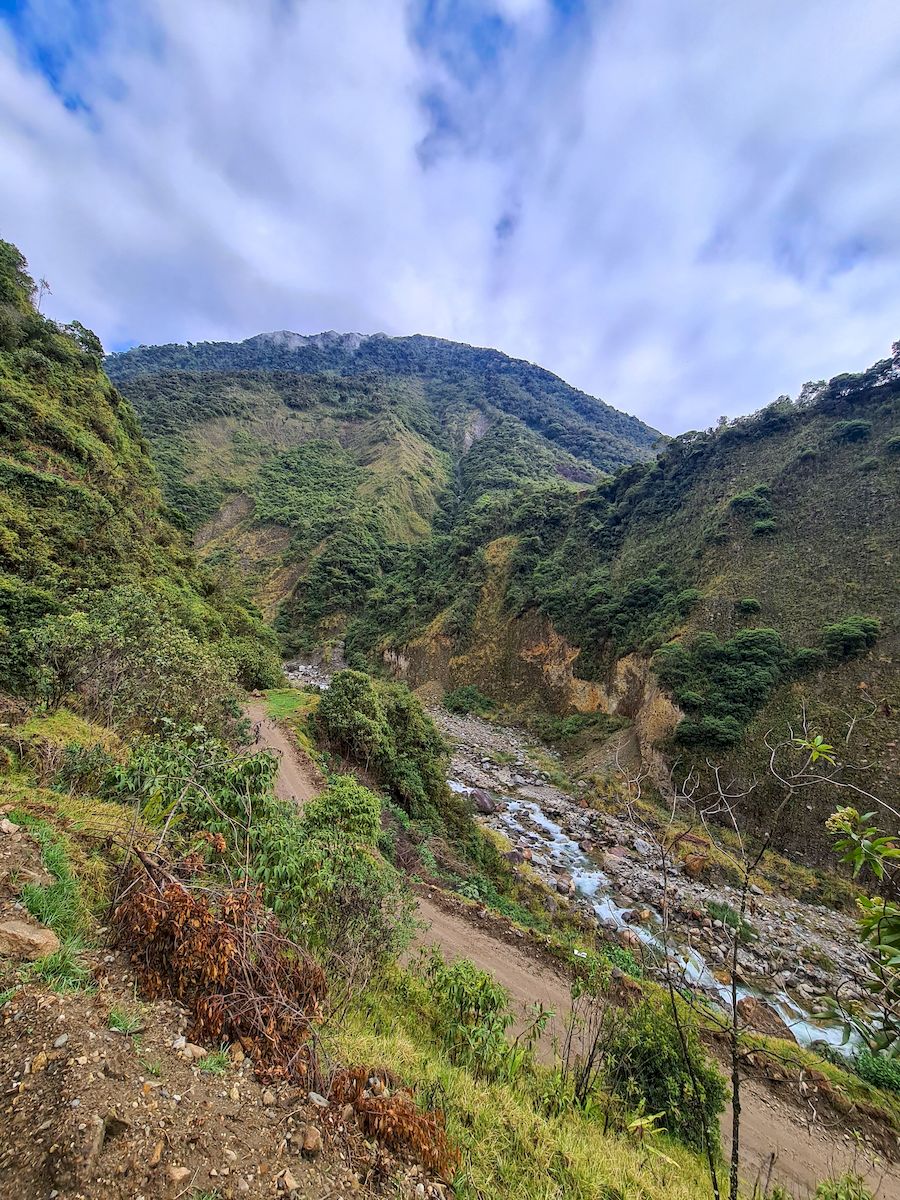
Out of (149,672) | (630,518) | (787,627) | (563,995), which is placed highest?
(630,518)

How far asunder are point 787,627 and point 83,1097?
27.3 m

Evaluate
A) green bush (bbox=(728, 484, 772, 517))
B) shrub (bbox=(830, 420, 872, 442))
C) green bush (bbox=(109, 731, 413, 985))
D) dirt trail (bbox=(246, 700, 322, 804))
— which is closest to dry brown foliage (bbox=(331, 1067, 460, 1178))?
green bush (bbox=(109, 731, 413, 985))

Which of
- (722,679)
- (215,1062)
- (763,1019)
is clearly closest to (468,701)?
(722,679)

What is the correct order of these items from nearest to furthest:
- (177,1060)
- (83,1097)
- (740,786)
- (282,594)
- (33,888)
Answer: (83,1097) < (177,1060) < (33,888) < (740,786) < (282,594)

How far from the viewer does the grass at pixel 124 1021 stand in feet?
10.2

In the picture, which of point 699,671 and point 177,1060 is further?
point 699,671

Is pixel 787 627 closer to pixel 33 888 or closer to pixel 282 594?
pixel 33 888

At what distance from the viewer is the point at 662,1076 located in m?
6.04

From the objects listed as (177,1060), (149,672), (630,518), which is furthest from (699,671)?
(177,1060)

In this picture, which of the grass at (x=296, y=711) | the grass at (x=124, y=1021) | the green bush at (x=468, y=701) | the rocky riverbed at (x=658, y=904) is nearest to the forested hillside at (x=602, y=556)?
the green bush at (x=468, y=701)

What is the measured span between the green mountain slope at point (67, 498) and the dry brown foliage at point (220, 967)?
8.06 metres

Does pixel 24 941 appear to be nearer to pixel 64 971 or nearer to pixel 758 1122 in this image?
pixel 64 971

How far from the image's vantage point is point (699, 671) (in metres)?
23.6

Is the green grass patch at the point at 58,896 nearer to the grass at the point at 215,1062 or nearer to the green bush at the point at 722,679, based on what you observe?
the grass at the point at 215,1062
